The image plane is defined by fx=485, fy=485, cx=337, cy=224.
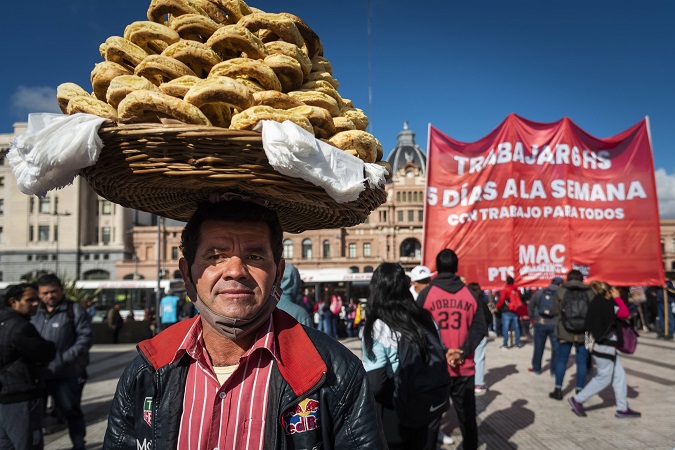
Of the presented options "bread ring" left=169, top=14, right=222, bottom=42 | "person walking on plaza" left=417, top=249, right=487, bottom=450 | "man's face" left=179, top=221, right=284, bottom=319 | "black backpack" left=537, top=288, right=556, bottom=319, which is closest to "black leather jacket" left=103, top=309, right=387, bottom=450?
"man's face" left=179, top=221, right=284, bottom=319

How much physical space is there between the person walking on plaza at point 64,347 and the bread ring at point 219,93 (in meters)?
4.06

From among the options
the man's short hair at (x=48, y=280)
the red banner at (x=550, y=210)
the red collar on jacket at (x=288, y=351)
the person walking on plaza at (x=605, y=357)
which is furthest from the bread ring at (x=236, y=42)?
the red banner at (x=550, y=210)

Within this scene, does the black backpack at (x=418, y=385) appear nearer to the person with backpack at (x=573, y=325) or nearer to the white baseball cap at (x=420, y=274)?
the white baseball cap at (x=420, y=274)

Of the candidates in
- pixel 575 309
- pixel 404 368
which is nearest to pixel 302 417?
pixel 404 368

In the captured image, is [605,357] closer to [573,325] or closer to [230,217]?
[573,325]

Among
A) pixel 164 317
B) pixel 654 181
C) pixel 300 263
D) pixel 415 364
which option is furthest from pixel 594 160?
pixel 300 263

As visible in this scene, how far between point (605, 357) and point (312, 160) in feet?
18.9

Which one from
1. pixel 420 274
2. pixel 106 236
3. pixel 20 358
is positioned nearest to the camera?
pixel 20 358

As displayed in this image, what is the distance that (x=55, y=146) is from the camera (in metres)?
1.26

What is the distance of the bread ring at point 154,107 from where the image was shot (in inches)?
52.2

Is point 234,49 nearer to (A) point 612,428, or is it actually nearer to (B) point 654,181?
(A) point 612,428

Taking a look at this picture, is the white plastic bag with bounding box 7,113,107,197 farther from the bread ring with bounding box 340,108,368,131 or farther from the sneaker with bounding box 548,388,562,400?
the sneaker with bounding box 548,388,562,400

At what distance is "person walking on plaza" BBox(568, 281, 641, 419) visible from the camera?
5656 millimetres

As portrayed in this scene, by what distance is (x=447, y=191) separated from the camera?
320 inches
